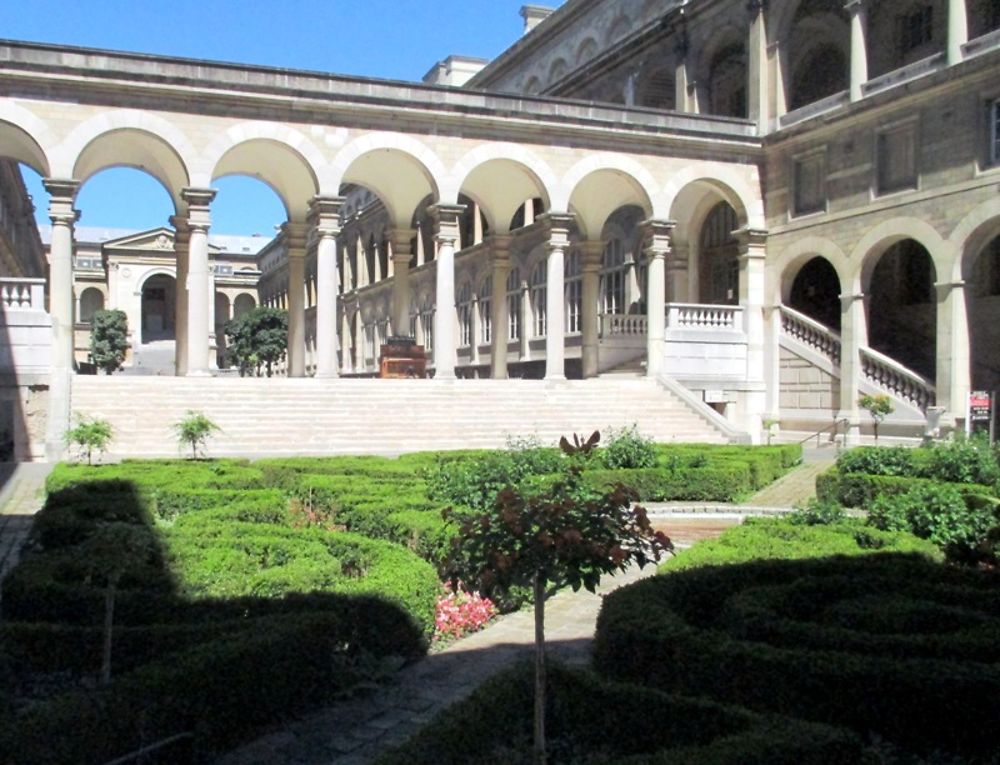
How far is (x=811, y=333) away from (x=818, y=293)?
3544mm

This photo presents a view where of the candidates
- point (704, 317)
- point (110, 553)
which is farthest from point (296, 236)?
point (110, 553)

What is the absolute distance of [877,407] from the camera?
24109 millimetres

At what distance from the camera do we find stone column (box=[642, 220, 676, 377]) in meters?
28.8

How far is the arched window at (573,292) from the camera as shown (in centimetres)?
4006

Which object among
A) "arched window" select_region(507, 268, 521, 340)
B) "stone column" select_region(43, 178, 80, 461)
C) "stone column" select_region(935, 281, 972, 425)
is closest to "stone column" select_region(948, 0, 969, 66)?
"stone column" select_region(935, 281, 972, 425)

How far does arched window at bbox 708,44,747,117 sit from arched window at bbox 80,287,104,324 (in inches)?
2418

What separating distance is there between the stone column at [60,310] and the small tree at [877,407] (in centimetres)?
1933

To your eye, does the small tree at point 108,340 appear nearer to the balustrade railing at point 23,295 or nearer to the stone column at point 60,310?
the stone column at point 60,310

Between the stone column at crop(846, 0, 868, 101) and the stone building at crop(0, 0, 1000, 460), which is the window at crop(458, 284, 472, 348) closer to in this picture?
the stone building at crop(0, 0, 1000, 460)

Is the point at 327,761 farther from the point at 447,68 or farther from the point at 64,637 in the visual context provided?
the point at 447,68

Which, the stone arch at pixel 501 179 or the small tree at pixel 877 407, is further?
the stone arch at pixel 501 179

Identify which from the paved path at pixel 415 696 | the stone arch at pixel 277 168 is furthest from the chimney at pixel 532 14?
the paved path at pixel 415 696

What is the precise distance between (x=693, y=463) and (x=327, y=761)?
12.7 metres

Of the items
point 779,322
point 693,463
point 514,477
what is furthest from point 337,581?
point 779,322
